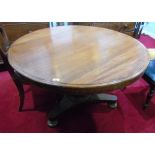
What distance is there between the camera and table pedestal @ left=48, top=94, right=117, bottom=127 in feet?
4.73

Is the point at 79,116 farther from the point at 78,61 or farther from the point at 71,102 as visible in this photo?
the point at 78,61

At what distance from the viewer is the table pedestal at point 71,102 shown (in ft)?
4.73

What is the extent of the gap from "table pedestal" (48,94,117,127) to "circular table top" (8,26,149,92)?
551 mm

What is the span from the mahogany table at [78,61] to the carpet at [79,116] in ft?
0.43

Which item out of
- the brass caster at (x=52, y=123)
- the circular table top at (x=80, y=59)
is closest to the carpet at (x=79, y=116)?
the brass caster at (x=52, y=123)

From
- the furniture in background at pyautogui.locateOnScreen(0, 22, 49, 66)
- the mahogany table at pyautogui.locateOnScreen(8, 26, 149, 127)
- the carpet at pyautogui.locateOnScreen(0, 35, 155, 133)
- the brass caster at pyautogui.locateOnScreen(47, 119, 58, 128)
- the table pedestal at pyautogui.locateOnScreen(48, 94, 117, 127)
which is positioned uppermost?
the mahogany table at pyautogui.locateOnScreen(8, 26, 149, 127)

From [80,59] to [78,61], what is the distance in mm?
32

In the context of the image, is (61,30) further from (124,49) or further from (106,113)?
(106,113)

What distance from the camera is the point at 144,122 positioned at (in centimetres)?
149

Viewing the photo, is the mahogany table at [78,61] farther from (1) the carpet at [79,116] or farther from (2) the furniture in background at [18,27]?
(2) the furniture in background at [18,27]

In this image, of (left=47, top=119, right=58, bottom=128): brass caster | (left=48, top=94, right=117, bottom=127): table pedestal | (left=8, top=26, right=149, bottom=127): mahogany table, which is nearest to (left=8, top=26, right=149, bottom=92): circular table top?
(left=8, top=26, right=149, bottom=127): mahogany table

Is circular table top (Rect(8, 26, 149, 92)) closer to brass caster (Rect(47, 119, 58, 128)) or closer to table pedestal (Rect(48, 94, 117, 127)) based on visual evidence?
table pedestal (Rect(48, 94, 117, 127))
